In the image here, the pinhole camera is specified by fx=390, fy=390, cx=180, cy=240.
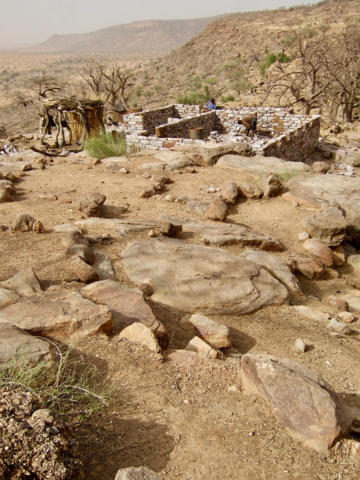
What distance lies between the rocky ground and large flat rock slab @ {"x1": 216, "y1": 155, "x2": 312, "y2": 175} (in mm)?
43

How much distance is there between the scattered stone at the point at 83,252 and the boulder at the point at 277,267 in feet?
6.58

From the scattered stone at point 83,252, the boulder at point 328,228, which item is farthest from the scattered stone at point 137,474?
the boulder at point 328,228

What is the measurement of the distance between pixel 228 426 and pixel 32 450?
1098 millimetres

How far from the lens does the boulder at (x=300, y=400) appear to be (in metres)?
2.18

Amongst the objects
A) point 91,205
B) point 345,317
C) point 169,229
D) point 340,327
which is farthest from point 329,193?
point 91,205

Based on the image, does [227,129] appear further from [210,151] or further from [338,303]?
[338,303]

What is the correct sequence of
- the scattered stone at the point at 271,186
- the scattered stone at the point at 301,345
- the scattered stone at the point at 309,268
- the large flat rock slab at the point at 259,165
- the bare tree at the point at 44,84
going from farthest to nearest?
the bare tree at the point at 44,84 < the large flat rock slab at the point at 259,165 < the scattered stone at the point at 271,186 < the scattered stone at the point at 309,268 < the scattered stone at the point at 301,345

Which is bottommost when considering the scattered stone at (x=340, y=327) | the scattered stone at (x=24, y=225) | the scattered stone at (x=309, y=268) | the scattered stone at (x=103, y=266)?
the scattered stone at (x=309, y=268)

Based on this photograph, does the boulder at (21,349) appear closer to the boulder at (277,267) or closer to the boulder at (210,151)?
the boulder at (277,267)

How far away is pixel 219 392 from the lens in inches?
101

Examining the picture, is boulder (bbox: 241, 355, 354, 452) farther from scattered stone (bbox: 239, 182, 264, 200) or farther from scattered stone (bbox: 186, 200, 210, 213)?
scattered stone (bbox: 239, 182, 264, 200)

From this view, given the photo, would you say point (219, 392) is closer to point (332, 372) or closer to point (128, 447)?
point (128, 447)

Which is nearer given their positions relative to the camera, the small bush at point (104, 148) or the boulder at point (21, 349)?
the boulder at point (21, 349)

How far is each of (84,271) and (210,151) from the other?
5.82m
